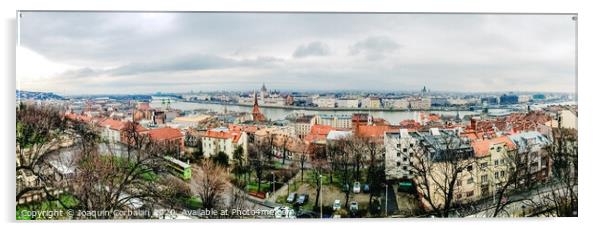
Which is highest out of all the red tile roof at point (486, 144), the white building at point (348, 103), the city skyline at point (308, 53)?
the city skyline at point (308, 53)

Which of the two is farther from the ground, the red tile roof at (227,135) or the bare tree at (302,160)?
the red tile roof at (227,135)

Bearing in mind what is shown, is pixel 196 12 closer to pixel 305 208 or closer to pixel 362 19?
pixel 362 19

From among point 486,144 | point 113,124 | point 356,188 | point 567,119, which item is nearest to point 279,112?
point 356,188

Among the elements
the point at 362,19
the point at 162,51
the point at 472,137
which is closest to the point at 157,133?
the point at 162,51

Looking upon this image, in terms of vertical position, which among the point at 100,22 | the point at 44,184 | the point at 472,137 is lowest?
the point at 44,184

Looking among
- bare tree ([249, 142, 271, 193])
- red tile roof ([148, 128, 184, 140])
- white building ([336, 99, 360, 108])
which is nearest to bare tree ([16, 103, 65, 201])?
red tile roof ([148, 128, 184, 140])

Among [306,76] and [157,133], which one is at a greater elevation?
[306,76]

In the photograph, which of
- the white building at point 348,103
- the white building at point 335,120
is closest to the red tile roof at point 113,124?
the white building at point 335,120

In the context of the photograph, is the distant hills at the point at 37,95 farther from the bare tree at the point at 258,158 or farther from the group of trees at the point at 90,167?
the bare tree at the point at 258,158
